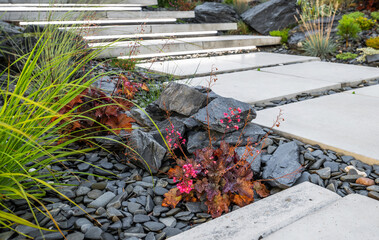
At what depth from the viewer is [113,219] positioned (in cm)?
135

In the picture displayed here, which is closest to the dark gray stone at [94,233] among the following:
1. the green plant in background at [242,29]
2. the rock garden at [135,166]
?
the rock garden at [135,166]

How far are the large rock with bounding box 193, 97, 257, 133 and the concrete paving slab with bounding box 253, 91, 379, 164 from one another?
0.34 metres

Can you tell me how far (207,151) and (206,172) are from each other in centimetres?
A: 12

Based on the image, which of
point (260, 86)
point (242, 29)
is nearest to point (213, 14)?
point (242, 29)

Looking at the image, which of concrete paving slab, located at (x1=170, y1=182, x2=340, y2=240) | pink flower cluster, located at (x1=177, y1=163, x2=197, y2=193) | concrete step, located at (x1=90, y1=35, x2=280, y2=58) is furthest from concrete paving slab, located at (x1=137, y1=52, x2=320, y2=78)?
concrete paving slab, located at (x1=170, y1=182, x2=340, y2=240)

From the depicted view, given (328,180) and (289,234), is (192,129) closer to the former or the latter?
(328,180)

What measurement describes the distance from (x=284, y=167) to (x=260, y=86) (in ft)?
5.63

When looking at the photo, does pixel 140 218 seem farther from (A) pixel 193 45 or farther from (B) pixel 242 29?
(B) pixel 242 29

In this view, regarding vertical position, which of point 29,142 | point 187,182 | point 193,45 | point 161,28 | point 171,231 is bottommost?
point 171,231

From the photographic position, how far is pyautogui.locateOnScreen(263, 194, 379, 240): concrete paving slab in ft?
3.80

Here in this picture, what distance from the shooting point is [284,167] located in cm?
166

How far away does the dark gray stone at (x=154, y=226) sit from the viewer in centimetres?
131

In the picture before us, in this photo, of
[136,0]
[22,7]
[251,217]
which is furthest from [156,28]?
[251,217]

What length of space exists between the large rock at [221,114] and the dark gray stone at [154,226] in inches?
25.6
